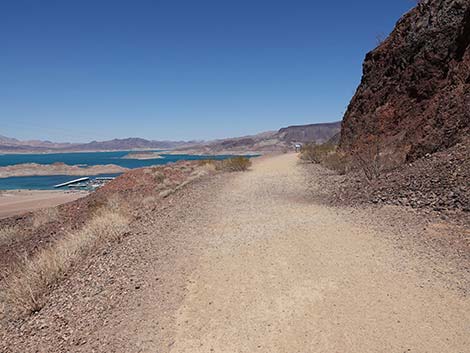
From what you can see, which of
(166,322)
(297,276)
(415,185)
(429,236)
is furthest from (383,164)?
(166,322)

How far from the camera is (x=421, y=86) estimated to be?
14.9 meters

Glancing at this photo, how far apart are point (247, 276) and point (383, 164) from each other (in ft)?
28.3

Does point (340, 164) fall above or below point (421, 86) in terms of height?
below

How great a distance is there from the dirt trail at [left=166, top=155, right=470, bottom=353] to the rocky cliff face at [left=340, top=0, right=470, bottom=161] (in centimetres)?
521

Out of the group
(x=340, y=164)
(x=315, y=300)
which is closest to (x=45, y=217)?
(x=340, y=164)

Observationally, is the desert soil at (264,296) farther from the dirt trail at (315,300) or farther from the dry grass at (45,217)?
the dry grass at (45,217)

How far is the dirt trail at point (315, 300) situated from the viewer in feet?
12.3

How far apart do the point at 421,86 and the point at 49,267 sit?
49.5ft

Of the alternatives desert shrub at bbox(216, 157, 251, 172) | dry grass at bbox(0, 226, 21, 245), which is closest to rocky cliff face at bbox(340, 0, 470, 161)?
desert shrub at bbox(216, 157, 251, 172)

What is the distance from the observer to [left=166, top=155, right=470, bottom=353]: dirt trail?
3.75 m

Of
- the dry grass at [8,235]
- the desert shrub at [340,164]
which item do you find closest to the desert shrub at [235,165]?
the desert shrub at [340,164]

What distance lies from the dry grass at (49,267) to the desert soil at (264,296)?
0.33 meters

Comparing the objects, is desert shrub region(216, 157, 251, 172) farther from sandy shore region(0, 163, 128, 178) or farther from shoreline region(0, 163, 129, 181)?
sandy shore region(0, 163, 128, 178)

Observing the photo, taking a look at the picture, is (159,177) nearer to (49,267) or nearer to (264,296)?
(49,267)
